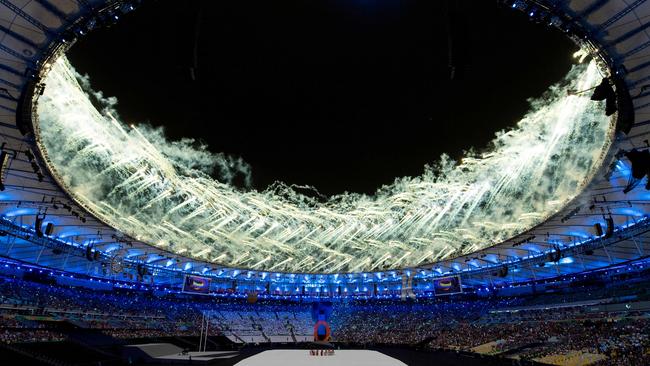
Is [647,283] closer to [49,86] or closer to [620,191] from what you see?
[620,191]

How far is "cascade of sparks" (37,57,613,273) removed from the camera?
2700 cm

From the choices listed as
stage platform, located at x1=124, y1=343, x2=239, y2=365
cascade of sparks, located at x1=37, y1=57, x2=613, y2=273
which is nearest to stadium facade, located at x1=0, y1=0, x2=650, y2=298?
cascade of sparks, located at x1=37, y1=57, x2=613, y2=273

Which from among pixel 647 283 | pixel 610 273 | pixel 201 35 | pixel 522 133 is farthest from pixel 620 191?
pixel 201 35

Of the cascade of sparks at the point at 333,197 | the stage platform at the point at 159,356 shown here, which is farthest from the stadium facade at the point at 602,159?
the stage platform at the point at 159,356

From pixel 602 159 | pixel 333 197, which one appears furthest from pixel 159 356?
pixel 602 159

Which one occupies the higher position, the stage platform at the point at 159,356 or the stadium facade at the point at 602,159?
the stadium facade at the point at 602,159

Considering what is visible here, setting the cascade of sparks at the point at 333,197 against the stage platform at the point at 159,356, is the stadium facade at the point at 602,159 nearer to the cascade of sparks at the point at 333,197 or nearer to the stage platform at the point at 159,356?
the cascade of sparks at the point at 333,197

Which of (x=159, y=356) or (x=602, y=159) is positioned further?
(x=159, y=356)

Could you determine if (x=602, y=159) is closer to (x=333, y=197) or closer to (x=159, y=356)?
(x=333, y=197)

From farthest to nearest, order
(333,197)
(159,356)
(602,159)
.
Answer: (333,197) → (159,356) → (602,159)

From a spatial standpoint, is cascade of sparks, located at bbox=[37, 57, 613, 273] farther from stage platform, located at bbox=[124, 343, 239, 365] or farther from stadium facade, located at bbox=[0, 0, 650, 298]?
stage platform, located at bbox=[124, 343, 239, 365]

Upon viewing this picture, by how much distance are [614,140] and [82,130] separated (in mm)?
34702

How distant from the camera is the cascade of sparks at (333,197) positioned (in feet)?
88.6

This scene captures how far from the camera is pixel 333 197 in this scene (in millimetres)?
48250
